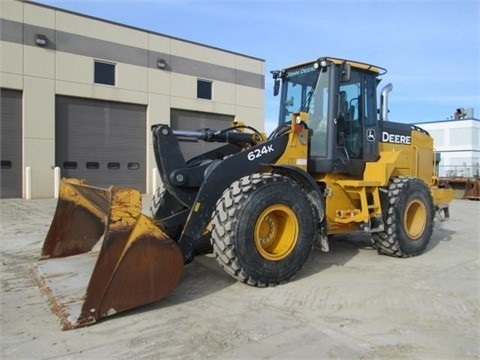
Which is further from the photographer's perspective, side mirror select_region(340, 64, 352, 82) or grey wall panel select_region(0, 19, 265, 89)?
grey wall panel select_region(0, 19, 265, 89)

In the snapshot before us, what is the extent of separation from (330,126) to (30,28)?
14.4 metres

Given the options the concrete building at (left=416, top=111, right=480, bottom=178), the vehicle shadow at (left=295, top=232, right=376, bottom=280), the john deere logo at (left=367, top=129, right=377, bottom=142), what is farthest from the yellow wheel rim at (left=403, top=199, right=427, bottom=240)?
the concrete building at (left=416, top=111, right=480, bottom=178)

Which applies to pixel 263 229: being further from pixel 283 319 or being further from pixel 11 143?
pixel 11 143

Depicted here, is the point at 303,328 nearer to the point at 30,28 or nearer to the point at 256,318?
the point at 256,318

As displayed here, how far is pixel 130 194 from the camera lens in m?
4.39

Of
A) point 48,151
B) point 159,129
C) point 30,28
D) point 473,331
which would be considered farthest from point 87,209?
point 30,28

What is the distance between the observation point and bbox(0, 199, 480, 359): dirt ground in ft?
11.8

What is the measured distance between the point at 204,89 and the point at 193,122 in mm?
1721

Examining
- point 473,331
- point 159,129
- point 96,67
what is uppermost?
point 96,67

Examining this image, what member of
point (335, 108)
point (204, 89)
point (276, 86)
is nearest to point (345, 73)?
point (335, 108)

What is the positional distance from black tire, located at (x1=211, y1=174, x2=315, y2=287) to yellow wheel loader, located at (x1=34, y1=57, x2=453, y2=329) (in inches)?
0.5

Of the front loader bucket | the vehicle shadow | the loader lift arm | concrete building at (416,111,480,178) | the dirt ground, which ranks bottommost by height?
the dirt ground

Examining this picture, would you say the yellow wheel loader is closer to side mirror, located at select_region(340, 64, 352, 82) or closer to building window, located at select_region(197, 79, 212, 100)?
side mirror, located at select_region(340, 64, 352, 82)

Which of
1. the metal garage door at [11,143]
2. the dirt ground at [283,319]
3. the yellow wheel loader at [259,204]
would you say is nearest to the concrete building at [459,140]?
the metal garage door at [11,143]
